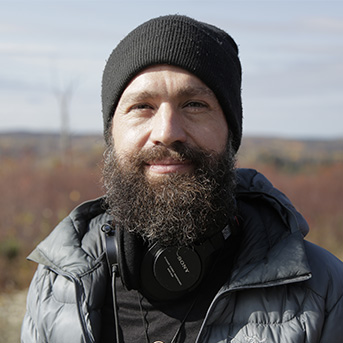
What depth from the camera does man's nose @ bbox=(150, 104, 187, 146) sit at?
7.14 feet

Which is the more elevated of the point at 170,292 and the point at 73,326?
the point at 170,292

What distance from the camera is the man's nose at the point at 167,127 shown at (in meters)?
2.18

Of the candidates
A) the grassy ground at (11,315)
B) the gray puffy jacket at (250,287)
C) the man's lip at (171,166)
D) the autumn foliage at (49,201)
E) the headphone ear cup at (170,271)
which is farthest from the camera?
the autumn foliage at (49,201)

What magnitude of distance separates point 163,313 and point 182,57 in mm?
1244

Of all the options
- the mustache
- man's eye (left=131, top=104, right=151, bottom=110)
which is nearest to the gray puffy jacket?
the mustache

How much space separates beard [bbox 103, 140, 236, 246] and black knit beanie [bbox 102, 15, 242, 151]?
320 millimetres

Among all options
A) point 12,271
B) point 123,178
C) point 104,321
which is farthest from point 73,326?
point 12,271

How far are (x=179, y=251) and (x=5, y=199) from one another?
9.85 meters

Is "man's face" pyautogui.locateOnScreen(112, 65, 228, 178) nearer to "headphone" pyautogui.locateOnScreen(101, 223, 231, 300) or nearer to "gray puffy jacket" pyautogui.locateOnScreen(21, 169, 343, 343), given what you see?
"headphone" pyautogui.locateOnScreen(101, 223, 231, 300)

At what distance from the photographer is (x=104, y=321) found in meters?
2.29

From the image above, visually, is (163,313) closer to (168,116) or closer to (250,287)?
(250,287)

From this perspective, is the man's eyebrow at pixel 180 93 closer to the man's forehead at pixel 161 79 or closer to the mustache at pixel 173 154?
the man's forehead at pixel 161 79

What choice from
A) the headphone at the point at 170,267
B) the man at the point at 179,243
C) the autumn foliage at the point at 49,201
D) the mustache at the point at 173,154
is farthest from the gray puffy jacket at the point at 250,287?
the autumn foliage at the point at 49,201

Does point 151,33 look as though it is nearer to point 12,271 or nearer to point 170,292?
point 170,292
